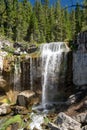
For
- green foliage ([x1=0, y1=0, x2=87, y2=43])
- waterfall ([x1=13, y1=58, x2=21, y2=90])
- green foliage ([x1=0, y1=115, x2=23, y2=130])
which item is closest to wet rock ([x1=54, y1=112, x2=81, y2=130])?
A: green foliage ([x1=0, y1=115, x2=23, y2=130])

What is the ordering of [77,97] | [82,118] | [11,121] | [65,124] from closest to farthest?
[65,124]
[82,118]
[11,121]
[77,97]

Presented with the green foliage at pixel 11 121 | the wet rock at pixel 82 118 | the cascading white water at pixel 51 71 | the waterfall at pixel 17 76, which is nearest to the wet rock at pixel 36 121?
the green foliage at pixel 11 121

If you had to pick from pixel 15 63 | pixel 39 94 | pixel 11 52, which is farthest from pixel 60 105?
pixel 11 52

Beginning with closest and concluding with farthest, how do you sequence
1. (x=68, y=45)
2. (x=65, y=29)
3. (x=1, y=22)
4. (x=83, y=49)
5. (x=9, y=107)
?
(x=9, y=107) < (x=83, y=49) < (x=68, y=45) < (x=1, y=22) < (x=65, y=29)

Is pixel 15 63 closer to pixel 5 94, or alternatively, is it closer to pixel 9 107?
pixel 5 94

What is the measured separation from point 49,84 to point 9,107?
A: 723 cm

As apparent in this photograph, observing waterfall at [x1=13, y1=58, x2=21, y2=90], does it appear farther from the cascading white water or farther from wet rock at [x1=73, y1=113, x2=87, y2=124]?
wet rock at [x1=73, y1=113, x2=87, y2=124]

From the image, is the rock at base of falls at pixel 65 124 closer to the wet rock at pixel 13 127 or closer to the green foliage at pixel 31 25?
the wet rock at pixel 13 127

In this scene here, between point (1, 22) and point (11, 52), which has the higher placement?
point (1, 22)

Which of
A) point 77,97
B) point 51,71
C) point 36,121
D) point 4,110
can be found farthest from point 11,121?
point 51,71

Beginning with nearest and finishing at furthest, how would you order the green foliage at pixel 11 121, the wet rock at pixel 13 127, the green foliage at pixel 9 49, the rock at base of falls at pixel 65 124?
the rock at base of falls at pixel 65 124 → the wet rock at pixel 13 127 → the green foliage at pixel 11 121 → the green foliage at pixel 9 49

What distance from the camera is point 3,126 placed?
26281 mm

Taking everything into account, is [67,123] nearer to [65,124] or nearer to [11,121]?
[65,124]

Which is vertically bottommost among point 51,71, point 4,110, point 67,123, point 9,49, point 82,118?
point 4,110
